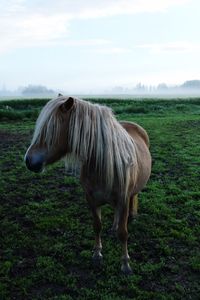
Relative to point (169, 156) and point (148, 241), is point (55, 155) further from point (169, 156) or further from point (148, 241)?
point (169, 156)

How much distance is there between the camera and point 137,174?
12.6 ft

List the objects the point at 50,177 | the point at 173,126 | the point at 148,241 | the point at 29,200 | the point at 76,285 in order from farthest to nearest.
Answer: the point at 173,126, the point at 50,177, the point at 29,200, the point at 148,241, the point at 76,285

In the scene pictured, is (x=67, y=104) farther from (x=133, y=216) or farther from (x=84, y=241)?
(x=133, y=216)

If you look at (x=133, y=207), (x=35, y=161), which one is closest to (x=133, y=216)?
(x=133, y=207)

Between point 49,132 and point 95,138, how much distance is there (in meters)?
0.47

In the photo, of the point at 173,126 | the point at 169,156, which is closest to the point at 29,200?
the point at 169,156

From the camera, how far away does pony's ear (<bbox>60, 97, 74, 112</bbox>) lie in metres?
2.90

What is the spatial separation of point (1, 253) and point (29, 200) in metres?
1.73

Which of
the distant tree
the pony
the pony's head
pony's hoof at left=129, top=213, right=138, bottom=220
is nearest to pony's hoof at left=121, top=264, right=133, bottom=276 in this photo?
the pony

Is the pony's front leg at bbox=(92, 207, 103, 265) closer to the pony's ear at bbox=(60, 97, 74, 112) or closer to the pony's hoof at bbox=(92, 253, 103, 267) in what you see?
the pony's hoof at bbox=(92, 253, 103, 267)

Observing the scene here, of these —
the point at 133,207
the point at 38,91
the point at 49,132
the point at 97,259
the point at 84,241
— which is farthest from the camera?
the point at 38,91

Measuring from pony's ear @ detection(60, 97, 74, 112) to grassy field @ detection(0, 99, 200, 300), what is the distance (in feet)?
5.62

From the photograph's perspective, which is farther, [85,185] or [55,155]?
[85,185]

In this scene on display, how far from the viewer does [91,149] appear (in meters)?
3.18
